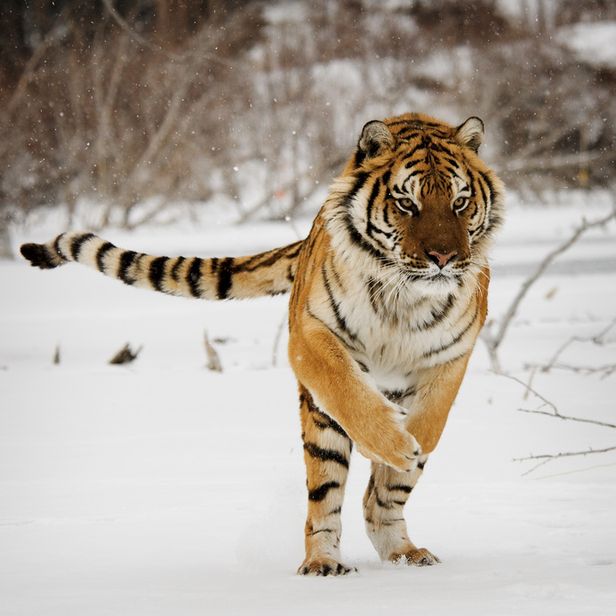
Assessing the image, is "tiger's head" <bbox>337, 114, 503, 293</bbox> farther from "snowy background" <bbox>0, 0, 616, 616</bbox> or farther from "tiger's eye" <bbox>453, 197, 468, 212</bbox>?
"snowy background" <bbox>0, 0, 616, 616</bbox>

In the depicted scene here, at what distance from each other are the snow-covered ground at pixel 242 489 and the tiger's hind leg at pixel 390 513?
0.27ft

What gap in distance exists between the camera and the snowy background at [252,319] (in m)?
3.47

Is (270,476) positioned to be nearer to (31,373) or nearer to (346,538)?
(346,538)

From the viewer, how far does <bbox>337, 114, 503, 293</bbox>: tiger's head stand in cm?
341

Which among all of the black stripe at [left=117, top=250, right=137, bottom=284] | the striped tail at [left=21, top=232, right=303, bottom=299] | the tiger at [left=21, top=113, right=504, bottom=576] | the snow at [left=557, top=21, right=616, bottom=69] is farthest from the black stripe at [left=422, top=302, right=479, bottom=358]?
the snow at [left=557, top=21, right=616, bottom=69]

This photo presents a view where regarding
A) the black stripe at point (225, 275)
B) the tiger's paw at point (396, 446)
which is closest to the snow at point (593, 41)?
the black stripe at point (225, 275)

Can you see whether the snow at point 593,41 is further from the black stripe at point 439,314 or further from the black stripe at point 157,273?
the black stripe at point 439,314

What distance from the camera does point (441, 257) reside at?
11.0ft

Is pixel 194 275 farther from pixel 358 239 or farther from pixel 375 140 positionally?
pixel 375 140

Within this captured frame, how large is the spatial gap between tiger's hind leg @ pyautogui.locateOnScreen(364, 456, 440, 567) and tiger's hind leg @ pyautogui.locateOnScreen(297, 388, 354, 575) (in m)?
0.16

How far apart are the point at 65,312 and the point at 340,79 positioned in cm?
1196

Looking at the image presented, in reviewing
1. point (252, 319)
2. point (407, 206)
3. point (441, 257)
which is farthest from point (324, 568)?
point (252, 319)

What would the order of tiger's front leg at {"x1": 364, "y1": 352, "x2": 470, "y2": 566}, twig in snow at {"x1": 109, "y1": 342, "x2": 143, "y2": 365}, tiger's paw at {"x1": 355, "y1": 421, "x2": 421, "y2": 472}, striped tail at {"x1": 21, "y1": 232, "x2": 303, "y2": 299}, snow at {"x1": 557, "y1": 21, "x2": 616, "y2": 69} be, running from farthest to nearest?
snow at {"x1": 557, "y1": 21, "x2": 616, "y2": 69}, twig in snow at {"x1": 109, "y1": 342, "x2": 143, "y2": 365}, striped tail at {"x1": 21, "y1": 232, "x2": 303, "y2": 299}, tiger's front leg at {"x1": 364, "y1": 352, "x2": 470, "y2": 566}, tiger's paw at {"x1": 355, "y1": 421, "x2": 421, "y2": 472}

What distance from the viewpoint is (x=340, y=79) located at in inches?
864
